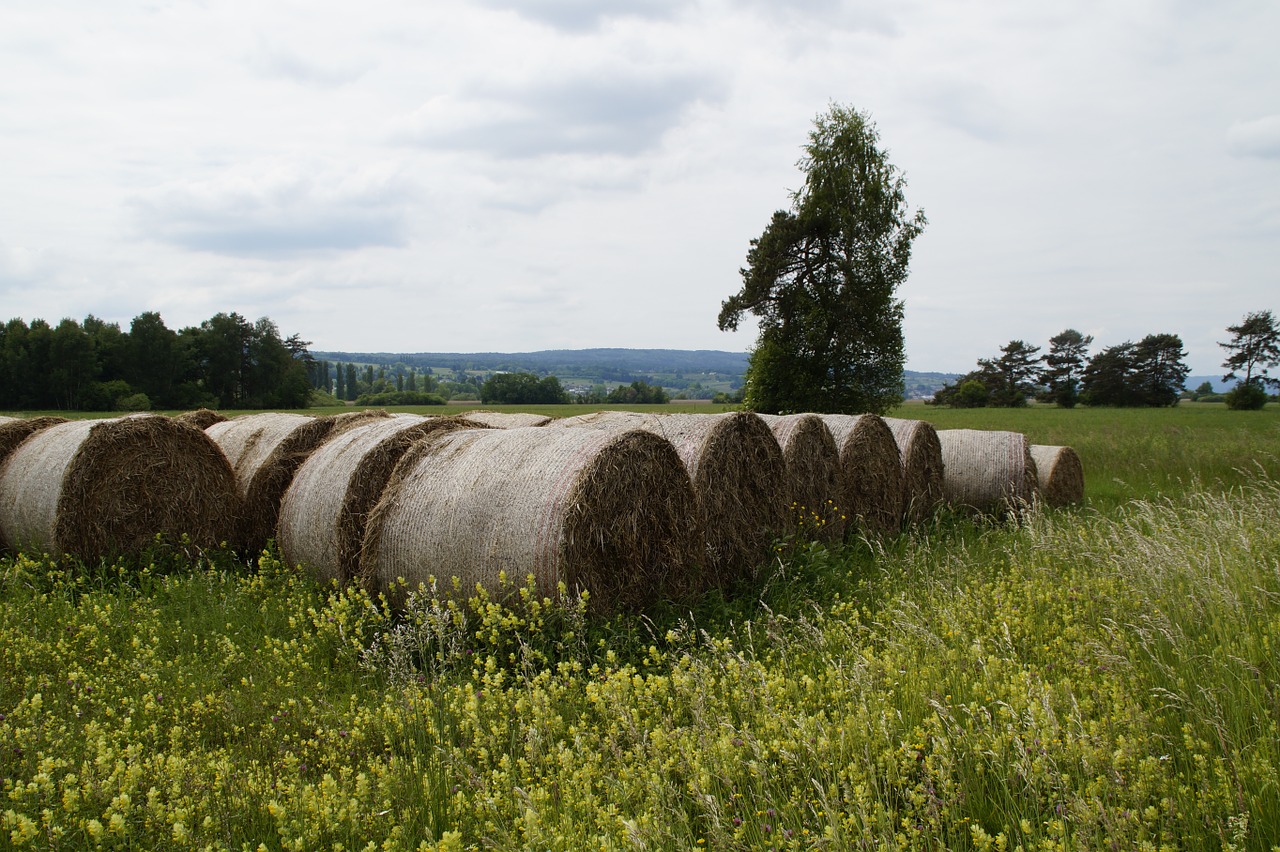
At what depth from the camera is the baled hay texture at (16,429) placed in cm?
970

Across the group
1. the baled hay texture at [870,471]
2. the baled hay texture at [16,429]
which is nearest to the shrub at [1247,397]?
the baled hay texture at [870,471]

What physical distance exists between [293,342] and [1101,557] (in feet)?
395

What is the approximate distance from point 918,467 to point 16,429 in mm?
12066

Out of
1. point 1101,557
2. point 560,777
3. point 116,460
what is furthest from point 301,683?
point 1101,557

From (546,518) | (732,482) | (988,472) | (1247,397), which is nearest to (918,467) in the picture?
(988,472)

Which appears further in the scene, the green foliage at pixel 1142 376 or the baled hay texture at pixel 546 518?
the green foliage at pixel 1142 376

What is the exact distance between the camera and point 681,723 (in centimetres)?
443

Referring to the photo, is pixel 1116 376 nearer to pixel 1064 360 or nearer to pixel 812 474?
pixel 1064 360

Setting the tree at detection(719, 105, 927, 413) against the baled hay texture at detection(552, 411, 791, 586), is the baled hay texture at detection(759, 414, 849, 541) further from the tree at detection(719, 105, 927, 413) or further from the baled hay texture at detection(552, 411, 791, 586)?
the tree at detection(719, 105, 927, 413)

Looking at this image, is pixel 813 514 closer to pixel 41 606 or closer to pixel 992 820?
pixel 992 820

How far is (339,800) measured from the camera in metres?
3.45

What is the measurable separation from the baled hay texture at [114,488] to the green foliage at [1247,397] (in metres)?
73.6

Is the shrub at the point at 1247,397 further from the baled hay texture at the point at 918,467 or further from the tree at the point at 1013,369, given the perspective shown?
the baled hay texture at the point at 918,467

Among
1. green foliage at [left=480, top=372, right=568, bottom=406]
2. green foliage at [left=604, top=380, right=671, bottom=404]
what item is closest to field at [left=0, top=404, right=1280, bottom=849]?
green foliage at [left=480, top=372, right=568, bottom=406]
